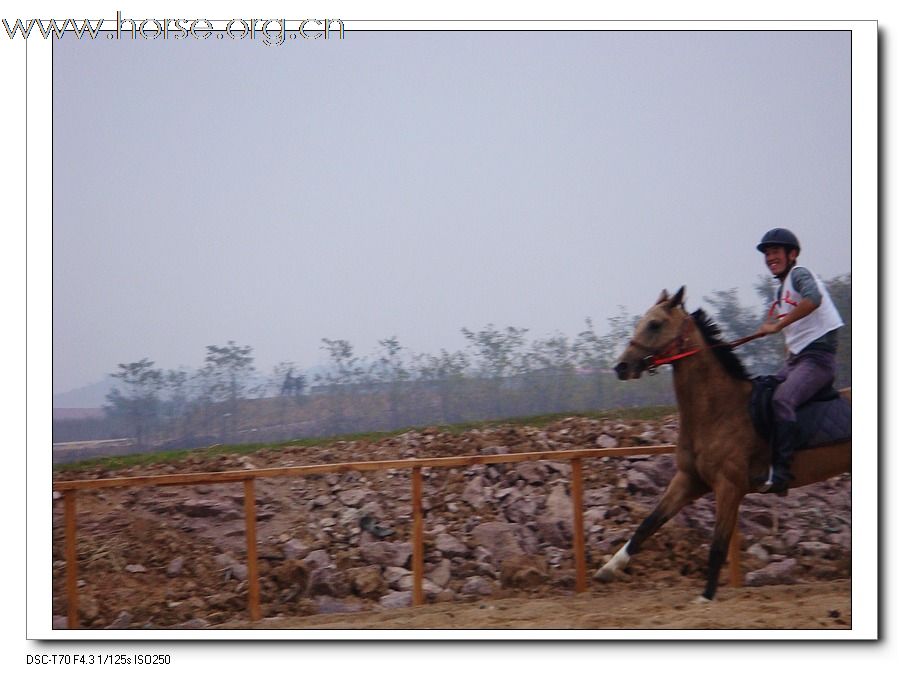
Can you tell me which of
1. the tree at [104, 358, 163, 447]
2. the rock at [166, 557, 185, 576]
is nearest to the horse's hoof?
the rock at [166, 557, 185, 576]

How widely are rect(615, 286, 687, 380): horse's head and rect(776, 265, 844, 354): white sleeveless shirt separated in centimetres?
63

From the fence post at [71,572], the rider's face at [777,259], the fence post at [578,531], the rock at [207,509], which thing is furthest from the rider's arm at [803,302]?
the fence post at [71,572]

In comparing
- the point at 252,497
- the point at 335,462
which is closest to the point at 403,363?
the point at 335,462

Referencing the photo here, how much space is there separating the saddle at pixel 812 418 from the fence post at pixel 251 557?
3.13 m

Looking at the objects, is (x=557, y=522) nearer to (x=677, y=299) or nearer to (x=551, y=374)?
(x=551, y=374)

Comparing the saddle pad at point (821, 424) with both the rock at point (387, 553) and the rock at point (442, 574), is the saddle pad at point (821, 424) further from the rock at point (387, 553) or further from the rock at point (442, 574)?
the rock at point (387, 553)

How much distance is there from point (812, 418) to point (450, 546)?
2610 mm

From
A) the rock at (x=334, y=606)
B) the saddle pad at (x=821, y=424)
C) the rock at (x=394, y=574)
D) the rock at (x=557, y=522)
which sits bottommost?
the rock at (x=334, y=606)

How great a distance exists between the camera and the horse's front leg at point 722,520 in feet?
18.7

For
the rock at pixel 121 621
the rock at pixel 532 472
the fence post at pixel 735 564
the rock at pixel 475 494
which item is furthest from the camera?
the rock at pixel 532 472

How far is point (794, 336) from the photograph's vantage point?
581 cm

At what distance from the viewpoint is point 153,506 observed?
22.5 ft

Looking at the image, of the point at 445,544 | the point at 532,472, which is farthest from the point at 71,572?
the point at 532,472
